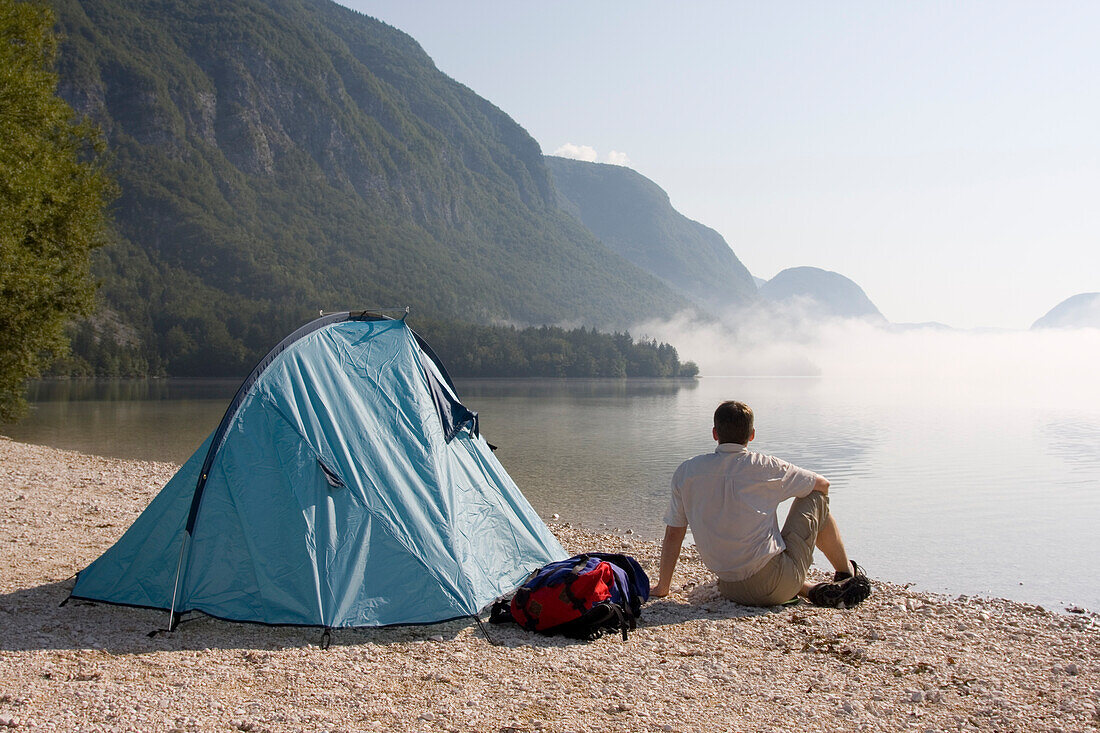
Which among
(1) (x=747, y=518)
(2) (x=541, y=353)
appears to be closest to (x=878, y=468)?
(1) (x=747, y=518)

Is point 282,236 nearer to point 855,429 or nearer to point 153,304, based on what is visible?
point 153,304

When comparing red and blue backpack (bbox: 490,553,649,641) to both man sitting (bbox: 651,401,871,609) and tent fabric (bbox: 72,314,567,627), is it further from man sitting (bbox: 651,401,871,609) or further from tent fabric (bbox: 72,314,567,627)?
man sitting (bbox: 651,401,871,609)

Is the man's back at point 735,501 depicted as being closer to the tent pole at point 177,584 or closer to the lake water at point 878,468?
the tent pole at point 177,584

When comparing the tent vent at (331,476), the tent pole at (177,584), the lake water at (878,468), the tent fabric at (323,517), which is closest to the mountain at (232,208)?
the lake water at (878,468)

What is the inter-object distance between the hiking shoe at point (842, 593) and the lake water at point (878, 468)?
4543 millimetres

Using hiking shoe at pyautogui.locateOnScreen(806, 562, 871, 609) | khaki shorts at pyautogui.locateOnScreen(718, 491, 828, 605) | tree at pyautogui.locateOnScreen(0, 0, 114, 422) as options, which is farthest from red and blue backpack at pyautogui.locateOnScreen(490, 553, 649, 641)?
tree at pyautogui.locateOnScreen(0, 0, 114, 422)

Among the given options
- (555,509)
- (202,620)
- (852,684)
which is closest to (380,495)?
(202,620)

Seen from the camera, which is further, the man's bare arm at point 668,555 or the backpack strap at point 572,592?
the man's bare arm at point 668,555

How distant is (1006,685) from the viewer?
18.1 ft

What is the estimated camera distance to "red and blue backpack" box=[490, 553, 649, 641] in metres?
6.30

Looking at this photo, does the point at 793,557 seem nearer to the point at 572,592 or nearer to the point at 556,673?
the point at 572,592

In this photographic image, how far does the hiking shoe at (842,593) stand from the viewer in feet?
24.1

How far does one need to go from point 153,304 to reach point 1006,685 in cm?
13467

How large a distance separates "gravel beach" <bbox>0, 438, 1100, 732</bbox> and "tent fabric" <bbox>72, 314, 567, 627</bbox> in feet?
0.76
